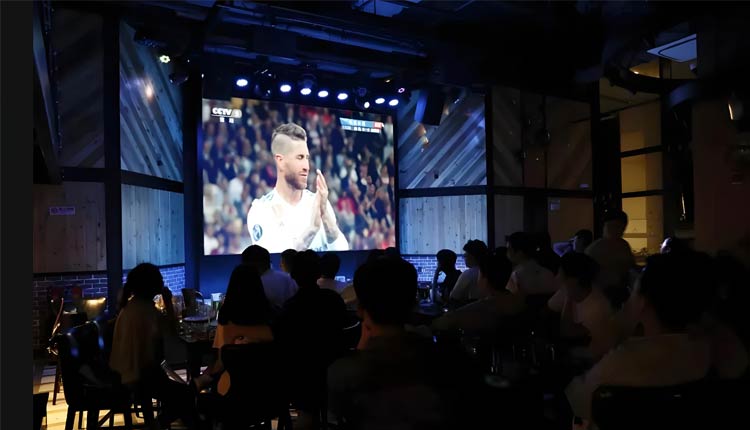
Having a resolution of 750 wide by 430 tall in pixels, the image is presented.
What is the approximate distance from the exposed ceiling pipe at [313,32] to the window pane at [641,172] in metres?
6.44

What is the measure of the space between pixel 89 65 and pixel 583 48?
26.5 feet

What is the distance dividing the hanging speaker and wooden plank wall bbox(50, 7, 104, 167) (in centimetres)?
554

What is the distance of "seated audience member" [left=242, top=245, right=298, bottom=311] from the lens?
4680 mm

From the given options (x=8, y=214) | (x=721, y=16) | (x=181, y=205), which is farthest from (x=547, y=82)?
(x=8, y=214)

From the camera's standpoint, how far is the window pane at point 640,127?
38.7ft

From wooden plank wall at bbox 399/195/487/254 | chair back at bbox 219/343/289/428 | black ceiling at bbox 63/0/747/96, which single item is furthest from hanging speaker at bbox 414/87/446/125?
chair back at bbox 219/343/289/428

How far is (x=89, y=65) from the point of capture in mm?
7230

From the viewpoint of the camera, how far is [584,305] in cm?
316

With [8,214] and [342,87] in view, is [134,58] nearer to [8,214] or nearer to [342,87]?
[342,87]

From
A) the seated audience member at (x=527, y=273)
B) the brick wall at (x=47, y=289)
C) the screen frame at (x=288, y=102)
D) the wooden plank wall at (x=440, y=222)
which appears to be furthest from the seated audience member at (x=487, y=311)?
the wooden plank wall at (x=440, y=222)

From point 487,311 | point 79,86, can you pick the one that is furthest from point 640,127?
point 79,86

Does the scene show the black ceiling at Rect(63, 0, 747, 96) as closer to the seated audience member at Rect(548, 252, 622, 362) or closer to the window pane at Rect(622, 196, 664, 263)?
the window pane at Rect(622, 196, 664, 263)

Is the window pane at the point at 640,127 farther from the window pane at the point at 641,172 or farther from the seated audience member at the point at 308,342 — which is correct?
the seated audience member at the point at 308,342

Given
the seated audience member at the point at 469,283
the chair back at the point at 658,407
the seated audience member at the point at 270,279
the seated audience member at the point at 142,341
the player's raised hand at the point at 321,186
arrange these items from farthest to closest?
the player's raised hand at the point at 321,186 < the seated audience member at the point at 469,283 < the seated audience member at the point at 270,279 < the seated audience member at the point at 142,341 < the chair back at the point at 658,407
